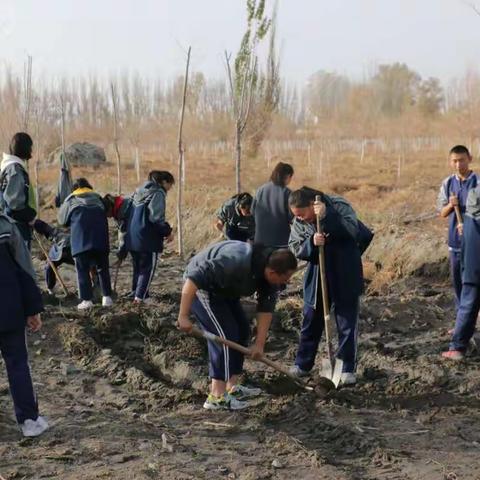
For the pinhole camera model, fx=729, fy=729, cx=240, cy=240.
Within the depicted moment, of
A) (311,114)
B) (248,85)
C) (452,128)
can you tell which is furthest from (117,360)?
(311,114)

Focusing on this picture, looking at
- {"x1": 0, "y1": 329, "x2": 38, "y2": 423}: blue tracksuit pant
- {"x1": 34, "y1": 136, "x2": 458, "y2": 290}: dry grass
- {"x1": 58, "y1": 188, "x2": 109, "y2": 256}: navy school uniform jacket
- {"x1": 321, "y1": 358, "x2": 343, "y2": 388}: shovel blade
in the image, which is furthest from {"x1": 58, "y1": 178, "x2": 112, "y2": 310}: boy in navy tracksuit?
{"x1": 34, "y1": 136, "x2": 458, "y2": 290}: dry grass

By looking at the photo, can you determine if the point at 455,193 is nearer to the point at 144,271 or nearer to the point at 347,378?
the point at 347,378

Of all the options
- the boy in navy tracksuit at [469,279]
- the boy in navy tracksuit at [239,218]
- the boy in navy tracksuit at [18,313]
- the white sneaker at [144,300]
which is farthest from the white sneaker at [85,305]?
the boy in navy tracksuit at [469,279]

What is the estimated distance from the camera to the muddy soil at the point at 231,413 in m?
4.26

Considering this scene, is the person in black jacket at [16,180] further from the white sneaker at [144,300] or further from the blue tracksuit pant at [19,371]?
the blue tracksuit pant at [19,371]

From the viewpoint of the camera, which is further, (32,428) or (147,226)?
(147,226)

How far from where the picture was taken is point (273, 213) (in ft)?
27.1

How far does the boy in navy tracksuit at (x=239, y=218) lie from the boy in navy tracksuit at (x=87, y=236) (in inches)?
56.0

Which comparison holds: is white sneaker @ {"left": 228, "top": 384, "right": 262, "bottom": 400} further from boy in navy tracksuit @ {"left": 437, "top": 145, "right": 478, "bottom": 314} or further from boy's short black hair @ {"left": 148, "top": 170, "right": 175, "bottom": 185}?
boy's short black hair @ {"left": 148, "top": 170, "right": 175, "bottom": 185}

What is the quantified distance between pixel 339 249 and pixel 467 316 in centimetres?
148

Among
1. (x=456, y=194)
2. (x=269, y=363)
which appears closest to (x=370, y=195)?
(x=456, y=194)

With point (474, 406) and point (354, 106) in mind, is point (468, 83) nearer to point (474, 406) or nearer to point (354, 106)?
point (354, 106)

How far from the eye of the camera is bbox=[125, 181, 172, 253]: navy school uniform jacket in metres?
8.17

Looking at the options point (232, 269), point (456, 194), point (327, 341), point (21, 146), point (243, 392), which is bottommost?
point (243, 392)
